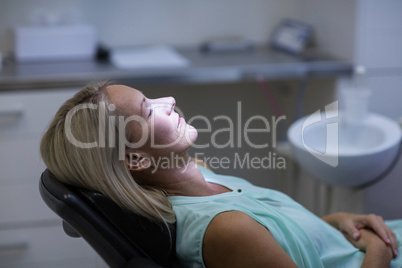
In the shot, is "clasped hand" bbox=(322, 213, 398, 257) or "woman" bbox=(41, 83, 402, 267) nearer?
"woman" bbox=(41, 83, 402, 267)

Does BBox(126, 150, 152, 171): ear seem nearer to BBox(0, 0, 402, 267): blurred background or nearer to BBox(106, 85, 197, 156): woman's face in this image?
BBox(106, 85, 197, 156): woman's face

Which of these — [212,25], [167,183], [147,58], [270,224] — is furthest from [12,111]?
[270,224]

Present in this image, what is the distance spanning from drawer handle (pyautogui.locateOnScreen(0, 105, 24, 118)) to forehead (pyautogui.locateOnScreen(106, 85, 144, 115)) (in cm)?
122

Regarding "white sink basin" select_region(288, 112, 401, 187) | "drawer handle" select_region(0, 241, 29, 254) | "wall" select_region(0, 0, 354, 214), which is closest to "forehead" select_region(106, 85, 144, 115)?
"white sink basin" select_region(288, 112, 401, 187)

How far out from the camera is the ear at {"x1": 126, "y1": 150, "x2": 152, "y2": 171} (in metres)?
1.13

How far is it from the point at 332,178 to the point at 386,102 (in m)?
0.73

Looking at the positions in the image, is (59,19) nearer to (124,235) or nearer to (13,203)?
(13,203)

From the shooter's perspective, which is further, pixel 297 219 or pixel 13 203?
pixel 13 203

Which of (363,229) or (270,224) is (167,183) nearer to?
(270,224)

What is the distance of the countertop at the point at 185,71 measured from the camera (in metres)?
2.26

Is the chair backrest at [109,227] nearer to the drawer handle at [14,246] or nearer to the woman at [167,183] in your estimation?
the woman at [167,183]

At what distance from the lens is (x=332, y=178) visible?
197 cm

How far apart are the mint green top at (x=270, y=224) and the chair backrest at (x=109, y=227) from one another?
5 centimetres

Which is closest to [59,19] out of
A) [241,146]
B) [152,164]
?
[241,146]
